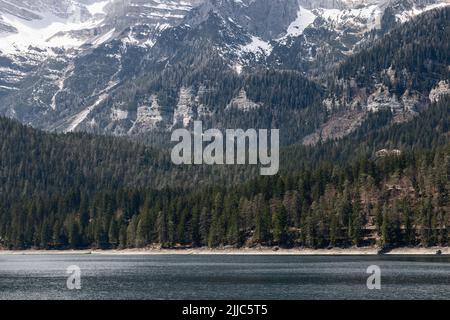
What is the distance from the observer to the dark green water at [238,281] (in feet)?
424

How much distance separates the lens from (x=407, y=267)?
176875 millimetres

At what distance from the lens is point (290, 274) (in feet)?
537

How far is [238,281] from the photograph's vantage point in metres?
151

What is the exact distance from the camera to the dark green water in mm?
129250

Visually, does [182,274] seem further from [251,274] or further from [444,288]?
[444,288]
